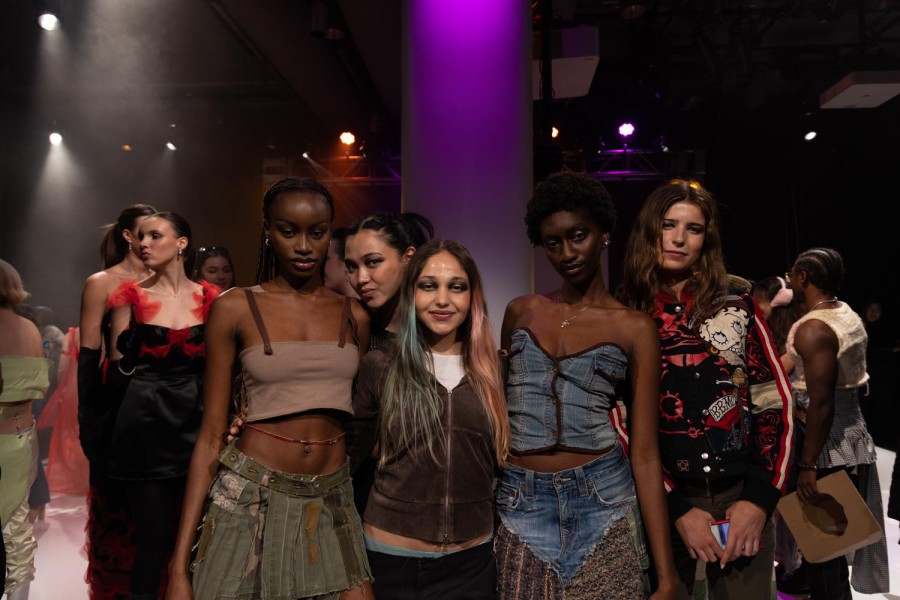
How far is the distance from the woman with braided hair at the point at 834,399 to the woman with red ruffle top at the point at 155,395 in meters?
2.85

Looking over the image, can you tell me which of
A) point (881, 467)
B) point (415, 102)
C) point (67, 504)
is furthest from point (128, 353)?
point (881, 467)

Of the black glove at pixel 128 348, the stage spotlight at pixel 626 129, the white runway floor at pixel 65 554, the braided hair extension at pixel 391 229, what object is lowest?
the white runway floor at pixel 65 554

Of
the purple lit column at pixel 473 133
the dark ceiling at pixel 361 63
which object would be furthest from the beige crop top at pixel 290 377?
the dark ceiling at pixel 361 63

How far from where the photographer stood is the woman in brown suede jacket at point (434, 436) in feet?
6.18

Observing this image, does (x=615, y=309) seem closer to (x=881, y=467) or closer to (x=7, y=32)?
(x=881, y=467)

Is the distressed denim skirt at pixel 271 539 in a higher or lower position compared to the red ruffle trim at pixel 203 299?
lower

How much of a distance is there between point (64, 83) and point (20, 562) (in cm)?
668

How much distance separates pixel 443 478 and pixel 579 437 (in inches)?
15.8

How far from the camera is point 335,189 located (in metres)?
11.4

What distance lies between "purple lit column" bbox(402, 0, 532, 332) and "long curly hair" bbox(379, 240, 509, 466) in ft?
4.97

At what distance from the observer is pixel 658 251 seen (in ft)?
7.09

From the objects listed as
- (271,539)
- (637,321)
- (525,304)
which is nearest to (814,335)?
(637,321)

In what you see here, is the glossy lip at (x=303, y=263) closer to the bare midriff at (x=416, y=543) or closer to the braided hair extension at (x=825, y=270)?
the bare midriff at (x=416, y=543)

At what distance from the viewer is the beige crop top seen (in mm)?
1888
